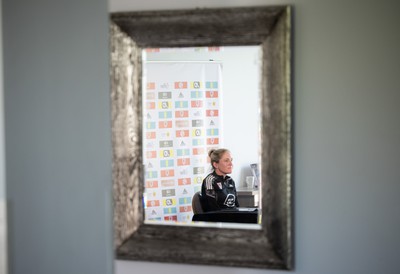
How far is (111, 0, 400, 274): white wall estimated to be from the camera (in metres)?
1.27

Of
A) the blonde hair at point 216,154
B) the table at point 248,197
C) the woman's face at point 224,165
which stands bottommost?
the table at point 248,197

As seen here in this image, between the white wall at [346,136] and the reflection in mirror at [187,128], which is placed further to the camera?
Result: the reflection in mirror at [187,128]

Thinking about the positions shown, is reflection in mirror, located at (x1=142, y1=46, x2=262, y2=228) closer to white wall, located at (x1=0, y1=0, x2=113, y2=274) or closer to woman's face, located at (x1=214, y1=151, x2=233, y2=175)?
woman's face, located at (x1=214, y1=151, x2=233, y2=175)

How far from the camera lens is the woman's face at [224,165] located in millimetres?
1466

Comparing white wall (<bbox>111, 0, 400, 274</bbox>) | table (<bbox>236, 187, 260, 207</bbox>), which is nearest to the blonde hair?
table (<bbox>236, 187, 260, 207</bbox>)

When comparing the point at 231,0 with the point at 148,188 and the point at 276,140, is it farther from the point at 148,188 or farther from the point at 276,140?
the point at 148,188

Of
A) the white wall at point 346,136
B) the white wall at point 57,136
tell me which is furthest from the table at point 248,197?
the white wall at point 57,136

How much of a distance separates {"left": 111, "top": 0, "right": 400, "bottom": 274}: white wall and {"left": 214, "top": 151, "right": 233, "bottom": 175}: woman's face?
263 mm

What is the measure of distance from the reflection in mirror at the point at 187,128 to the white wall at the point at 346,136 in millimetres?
189

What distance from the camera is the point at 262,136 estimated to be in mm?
1331

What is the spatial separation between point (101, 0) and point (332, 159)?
3.21 ft

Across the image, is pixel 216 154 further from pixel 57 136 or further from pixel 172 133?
pixel 57 136

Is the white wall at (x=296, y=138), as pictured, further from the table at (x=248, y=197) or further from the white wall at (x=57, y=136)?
the table at (x=248, y=197)

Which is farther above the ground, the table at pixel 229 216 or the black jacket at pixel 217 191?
the black jacket at pixel 217 191
